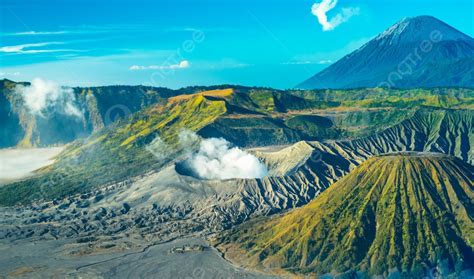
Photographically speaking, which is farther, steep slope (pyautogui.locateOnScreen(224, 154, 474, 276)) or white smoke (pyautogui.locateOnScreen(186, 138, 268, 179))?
white smoke (pyautogui.locateOnScreen(186, 138, 268, 179))

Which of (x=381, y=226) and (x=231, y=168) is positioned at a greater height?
(x=231, y=168)

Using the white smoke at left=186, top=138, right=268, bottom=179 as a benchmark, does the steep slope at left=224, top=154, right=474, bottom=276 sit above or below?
below

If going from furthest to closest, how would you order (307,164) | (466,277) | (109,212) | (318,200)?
1. (307,164)
2. (109,212)
3. (318,200)
4. (466,277)

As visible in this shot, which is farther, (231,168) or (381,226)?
(231,168)

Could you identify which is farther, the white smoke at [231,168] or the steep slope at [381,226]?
the white smoke at [231,168]

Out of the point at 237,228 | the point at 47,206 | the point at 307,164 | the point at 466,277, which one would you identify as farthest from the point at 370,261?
the point at 47,206

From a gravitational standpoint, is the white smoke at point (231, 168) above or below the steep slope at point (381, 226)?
above

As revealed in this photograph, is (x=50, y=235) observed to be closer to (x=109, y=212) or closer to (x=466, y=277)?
(x=109, y=212)

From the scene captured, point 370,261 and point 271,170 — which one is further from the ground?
point 271,170
